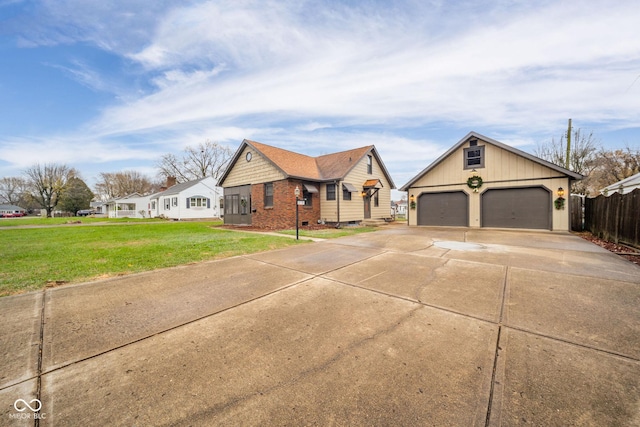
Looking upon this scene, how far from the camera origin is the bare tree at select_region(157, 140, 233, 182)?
3794 cm

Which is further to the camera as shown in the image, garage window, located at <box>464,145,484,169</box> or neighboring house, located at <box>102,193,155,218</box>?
neighboring house, located at <box>102,193,155,218</box>

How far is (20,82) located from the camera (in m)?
11.5

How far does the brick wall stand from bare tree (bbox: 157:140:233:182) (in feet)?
81.7

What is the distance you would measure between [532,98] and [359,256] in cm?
1433

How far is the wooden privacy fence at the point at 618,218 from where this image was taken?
7354 millimetres

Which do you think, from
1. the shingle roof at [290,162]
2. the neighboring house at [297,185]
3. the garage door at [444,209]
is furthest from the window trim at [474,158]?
the shingle roof at [290,162]

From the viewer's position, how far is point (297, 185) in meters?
15.0

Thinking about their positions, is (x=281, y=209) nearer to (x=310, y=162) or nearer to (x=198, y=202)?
(x=310, y=162)

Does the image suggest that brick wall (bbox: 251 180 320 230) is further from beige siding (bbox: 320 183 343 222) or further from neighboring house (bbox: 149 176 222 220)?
neighboring house (bbox: 149 176 222 220)

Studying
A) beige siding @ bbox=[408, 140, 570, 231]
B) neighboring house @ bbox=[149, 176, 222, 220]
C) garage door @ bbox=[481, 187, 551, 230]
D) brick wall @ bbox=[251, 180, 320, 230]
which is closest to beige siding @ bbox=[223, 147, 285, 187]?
brick wall @ bbox=[251, 180, 320, 230]

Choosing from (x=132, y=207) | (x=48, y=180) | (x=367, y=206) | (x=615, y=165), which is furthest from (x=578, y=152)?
(x=48, y=180)

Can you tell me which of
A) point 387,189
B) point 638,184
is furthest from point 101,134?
point 638,184

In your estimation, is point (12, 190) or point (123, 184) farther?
point (12, 190)

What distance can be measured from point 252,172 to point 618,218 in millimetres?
17422
